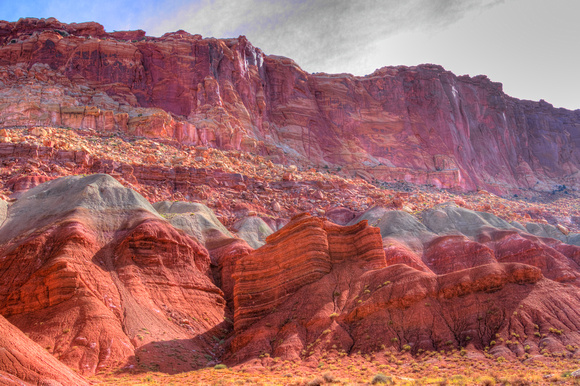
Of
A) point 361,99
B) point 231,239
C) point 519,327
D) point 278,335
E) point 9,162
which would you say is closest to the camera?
point 519,327

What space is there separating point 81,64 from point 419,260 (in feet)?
214

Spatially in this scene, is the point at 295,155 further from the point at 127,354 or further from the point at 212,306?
the point at 127,354

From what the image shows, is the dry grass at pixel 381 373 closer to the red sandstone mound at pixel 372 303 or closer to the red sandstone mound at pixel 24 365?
the red sandstone mound at pixel 372 303

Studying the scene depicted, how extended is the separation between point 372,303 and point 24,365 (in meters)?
18.9

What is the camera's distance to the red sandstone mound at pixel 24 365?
1510 cm

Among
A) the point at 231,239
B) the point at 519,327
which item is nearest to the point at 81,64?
the point at 231,239

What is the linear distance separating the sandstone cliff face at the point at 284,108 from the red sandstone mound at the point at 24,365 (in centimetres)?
5615

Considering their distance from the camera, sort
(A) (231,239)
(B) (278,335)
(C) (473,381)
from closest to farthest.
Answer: (C) (473,381)
(B) (278,335)
(A) (231,239)

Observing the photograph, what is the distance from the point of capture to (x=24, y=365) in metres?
15.8

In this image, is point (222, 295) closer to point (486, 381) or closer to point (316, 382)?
point (316, 382)

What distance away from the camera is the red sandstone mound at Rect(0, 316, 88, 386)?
15.1m

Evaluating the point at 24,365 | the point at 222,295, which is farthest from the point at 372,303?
the point at 24,365

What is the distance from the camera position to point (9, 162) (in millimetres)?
52000

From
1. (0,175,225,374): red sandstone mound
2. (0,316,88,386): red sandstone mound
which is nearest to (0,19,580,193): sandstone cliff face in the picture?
(0,175,225,374): red sandstone mound
